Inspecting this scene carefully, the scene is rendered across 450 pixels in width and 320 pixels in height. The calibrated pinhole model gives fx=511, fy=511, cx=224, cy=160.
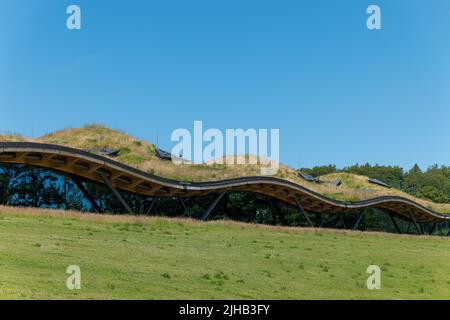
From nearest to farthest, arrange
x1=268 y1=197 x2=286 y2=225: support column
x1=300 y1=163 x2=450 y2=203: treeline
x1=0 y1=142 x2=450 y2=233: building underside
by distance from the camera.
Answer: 1. x1=0 y1=142 x2=450 y2=233: building underside
2. x1=268 y1=197 x2=286 y2=225: support column
3. x1=300 y1=163 x2=450 y2=203: treeline

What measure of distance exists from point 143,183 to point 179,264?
20206 millimetres

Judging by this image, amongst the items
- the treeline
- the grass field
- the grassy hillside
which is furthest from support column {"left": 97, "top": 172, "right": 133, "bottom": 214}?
the treeline

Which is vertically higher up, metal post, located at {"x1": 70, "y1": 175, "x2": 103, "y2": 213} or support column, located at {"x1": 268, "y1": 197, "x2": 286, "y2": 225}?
metal post, located at {"x1": 70, "y1": 175, "x2": 103, "y2": 213}

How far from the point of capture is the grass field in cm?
1539

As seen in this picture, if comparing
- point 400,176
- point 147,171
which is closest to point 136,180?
point 147,171

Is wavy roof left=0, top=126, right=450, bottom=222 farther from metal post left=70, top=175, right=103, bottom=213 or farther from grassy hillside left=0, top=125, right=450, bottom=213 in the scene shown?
metal post left=70, top=175, right=103, bottom=213

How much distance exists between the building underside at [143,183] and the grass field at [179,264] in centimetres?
500

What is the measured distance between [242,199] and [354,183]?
35339 millimetres

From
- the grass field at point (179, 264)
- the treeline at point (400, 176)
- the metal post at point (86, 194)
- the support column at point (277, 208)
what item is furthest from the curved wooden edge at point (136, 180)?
the treeline at point (400, 176)

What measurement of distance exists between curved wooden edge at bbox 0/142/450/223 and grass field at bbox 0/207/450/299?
4.89m
